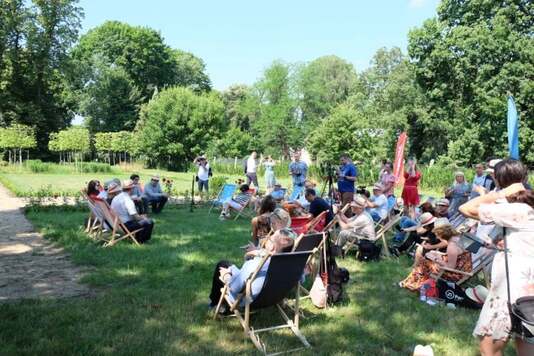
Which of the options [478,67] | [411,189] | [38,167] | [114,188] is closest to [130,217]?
[114,188]

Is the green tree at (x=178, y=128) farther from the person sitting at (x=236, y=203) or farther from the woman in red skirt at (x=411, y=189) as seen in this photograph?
the woman in red skirt at (x=411, y=189)

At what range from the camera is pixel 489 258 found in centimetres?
549

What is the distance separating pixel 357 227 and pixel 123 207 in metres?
3.86

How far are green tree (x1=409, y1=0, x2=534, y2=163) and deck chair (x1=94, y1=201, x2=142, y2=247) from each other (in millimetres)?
22411

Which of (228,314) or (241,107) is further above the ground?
(241,107)

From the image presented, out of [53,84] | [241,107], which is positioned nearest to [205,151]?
[53,84]

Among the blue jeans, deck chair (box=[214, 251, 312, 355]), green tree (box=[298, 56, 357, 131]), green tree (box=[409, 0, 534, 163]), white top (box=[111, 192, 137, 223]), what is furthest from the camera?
green tree (box=[298, 56, 357, 131])

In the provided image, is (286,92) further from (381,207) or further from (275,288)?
(275,288)

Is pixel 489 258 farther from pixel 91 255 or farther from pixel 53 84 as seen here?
pixel 53 84

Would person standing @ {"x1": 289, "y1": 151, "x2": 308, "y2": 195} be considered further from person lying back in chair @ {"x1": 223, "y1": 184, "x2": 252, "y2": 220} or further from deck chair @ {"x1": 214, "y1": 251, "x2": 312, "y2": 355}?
deck chair @ {"x1": 214, "y1": 251, "x2": 312, "y2": 355}

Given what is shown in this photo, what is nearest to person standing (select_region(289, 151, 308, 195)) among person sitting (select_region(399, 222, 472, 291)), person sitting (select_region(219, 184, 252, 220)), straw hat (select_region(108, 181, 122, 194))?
person sitting (select_region(219, 184, 252, 220))

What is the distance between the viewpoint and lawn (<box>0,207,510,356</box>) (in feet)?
13.4

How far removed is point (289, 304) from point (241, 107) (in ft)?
203

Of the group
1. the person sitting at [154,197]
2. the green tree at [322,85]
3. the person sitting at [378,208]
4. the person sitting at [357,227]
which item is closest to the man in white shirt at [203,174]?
the person sitting at [154,197]
